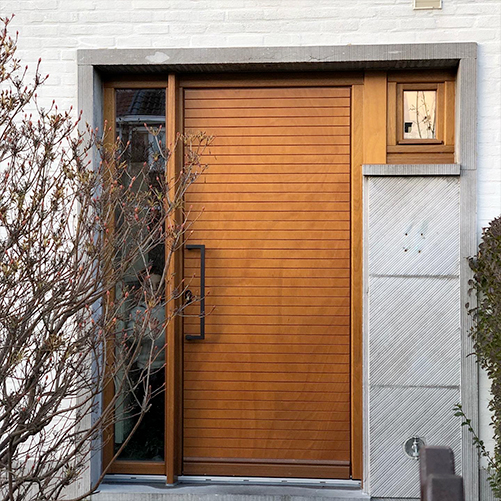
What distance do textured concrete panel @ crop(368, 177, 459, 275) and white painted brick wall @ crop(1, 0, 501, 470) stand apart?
0.91 feet

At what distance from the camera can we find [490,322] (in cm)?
422

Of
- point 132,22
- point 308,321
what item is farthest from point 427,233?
point 132,22

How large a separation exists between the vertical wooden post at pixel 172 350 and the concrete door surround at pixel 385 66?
27 centimetres

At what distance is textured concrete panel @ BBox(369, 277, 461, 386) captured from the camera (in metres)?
4.61

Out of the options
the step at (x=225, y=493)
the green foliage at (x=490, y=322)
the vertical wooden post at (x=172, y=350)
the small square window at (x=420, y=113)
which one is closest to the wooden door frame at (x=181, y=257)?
the vertical wooden post at (x=172, y=350)

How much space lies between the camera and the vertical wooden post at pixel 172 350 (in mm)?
4742

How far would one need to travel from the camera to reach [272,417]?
15.8 feet

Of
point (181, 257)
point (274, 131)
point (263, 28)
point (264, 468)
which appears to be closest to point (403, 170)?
point (274, 131)

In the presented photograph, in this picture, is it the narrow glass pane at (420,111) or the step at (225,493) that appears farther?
the narrow glass pane at (420,111)

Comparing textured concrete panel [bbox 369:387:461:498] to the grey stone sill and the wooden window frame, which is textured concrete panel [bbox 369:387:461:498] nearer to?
the grey stone sill

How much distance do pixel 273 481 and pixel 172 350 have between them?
1.04 m

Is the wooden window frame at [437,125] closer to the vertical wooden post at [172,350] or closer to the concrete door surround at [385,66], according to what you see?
the concrete door surround at [385,66]

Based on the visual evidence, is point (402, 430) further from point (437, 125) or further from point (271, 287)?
point (437, 125)

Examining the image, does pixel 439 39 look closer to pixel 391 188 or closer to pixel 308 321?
pixel 391 188
